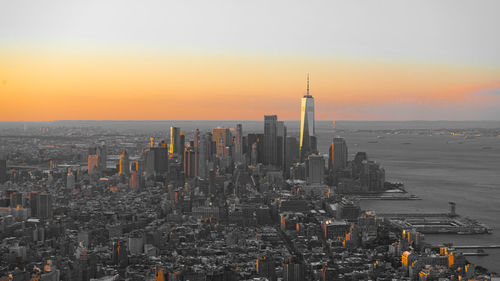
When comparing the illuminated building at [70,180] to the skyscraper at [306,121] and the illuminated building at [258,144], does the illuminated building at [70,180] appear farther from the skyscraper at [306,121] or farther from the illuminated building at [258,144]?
the skyscraper at [306,121]

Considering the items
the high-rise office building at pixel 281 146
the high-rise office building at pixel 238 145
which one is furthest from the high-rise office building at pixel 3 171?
the high-rise office building at pixel 281 146

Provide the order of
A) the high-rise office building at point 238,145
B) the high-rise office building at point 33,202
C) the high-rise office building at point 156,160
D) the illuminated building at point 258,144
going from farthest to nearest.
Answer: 1. the illuminated building at point 258,144
2. the high-rise office building at point 238,145
3. the high-rise office building at point 156,160
4. the high-rise office building at point 33,202

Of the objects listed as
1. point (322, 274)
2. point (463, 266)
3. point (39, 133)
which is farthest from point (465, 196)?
point (39, 133)

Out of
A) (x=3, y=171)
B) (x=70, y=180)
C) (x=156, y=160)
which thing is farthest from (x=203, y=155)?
(x=3, y=171)

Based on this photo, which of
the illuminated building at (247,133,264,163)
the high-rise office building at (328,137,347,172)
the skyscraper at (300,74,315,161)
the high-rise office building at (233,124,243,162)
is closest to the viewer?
the high-rise office building at (328,137,347,172)

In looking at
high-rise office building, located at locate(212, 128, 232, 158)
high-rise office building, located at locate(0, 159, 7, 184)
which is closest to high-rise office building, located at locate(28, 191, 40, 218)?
high-rise office building, located at locate(0, 159, 7, 184)

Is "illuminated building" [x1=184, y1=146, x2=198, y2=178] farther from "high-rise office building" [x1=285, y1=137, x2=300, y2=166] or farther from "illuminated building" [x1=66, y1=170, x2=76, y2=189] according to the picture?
"high-rise office building" [x1=285, y1=137, x2=300, y2=166]

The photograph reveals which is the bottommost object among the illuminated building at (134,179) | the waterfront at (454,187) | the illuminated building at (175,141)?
the waterfront at (454,187)
